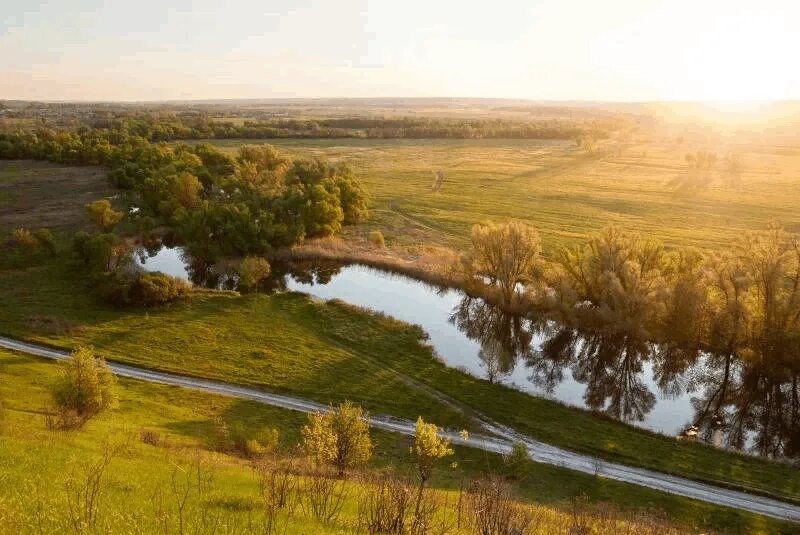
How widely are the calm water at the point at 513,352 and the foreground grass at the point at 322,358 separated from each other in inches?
131

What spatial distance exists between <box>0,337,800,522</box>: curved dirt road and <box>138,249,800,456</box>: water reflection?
25.8 ft

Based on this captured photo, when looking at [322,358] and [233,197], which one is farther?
[233,197]

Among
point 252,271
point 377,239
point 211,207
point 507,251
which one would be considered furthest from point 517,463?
point 211,207

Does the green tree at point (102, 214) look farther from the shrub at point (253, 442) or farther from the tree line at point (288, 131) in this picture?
the tree line at point (288, 131)

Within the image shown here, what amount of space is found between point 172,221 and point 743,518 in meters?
74.8

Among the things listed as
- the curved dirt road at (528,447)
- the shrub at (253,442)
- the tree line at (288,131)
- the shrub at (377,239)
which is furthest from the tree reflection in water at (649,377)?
the tree line at (288,131)

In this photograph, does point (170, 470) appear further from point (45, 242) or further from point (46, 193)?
point (46, 193)

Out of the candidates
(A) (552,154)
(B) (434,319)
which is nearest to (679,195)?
(A) (552,154)

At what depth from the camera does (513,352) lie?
5241 centimetres

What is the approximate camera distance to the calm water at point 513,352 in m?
44.3

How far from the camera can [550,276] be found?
187 ft

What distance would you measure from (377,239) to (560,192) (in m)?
44.3

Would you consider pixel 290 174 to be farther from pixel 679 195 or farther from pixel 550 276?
pixel 679 195

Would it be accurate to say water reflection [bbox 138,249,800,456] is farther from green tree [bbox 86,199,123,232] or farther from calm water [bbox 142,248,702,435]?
green tree [bbox 86,199,123,232]
